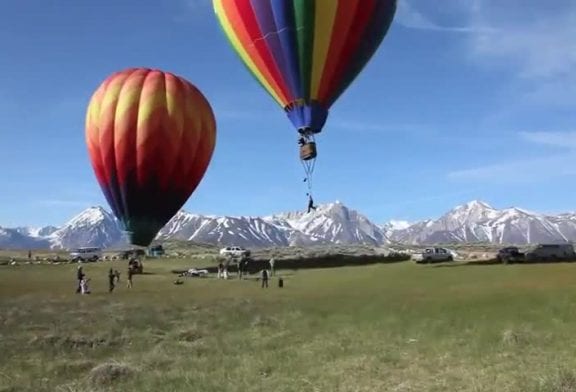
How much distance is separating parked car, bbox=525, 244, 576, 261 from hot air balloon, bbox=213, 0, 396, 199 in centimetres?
3827

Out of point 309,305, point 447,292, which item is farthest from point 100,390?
point 447,292

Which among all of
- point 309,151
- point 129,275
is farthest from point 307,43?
point 129,275

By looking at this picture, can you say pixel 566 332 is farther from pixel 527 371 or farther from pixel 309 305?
pixel 309 305

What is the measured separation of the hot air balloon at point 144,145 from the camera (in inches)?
2277

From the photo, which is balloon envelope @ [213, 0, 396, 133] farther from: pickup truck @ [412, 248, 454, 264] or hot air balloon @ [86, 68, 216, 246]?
pickup truck @ [412, 248, 454, 264]

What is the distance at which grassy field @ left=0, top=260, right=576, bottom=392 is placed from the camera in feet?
56.2

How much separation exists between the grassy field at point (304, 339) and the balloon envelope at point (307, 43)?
41.1 ft

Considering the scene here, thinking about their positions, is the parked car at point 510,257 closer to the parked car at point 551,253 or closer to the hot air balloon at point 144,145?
the parked car at point 551,253

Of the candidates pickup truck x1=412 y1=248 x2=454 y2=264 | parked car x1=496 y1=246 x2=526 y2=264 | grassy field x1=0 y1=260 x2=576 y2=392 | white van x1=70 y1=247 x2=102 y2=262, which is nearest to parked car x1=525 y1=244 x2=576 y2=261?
parked car x1=496 y1=246 x2=526 y2=264

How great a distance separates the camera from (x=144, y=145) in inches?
2271

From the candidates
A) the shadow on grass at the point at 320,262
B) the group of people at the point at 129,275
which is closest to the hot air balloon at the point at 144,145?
the group of people at the point at 129,275

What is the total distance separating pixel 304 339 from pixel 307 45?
23549 millimetres

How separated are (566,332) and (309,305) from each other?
16.4 metres

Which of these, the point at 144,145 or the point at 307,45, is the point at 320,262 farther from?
the point at 307,45
